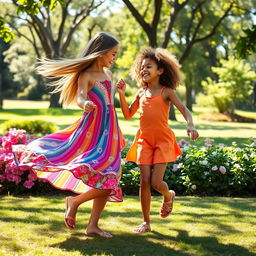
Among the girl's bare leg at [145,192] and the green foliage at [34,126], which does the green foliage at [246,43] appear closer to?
the girl's bare leg at [145,192]

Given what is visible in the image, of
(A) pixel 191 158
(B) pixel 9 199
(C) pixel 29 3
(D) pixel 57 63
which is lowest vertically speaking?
(B) pixel 9 199

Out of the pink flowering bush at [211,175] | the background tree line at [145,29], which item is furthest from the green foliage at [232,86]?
the pink flowering bush at [211,175]

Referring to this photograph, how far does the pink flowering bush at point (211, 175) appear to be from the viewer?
6.88 meters

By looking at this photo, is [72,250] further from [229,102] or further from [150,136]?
[229,102]

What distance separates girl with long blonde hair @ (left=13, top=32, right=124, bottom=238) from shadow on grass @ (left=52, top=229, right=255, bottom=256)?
0.16 m

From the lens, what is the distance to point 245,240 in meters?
4.48

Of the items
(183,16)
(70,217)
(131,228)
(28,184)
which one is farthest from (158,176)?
(183,16)

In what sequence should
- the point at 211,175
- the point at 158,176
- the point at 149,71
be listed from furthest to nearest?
the point at 211,175
the point at 149,71
the point at 158,176

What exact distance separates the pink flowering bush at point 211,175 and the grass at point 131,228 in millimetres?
413

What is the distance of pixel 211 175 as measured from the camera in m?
6.92

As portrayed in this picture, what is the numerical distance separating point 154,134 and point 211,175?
237cm

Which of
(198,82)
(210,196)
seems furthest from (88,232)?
(198,82)

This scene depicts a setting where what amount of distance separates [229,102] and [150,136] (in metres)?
26.8

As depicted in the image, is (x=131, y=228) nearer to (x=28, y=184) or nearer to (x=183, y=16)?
(x=28, y=184)
